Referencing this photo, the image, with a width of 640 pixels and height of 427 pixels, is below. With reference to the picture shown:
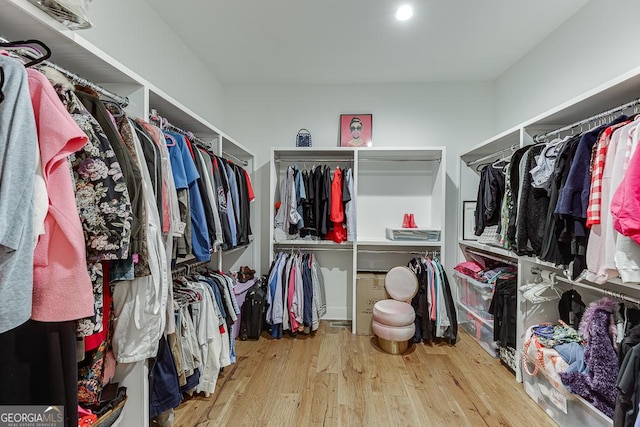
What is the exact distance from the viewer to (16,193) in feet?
2.28

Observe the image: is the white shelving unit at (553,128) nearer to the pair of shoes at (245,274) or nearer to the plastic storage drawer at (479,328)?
the plastic storage drawer at (479,328)

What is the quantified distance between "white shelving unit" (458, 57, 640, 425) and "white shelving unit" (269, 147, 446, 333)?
518mm

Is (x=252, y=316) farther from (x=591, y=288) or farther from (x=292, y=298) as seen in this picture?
(x=591, y=288)

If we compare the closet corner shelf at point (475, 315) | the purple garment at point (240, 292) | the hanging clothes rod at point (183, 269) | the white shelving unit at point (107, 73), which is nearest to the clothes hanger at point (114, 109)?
the white shelving unit at point (107, 73)

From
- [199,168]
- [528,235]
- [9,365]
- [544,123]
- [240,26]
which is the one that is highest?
[240,26]

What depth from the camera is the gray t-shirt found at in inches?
26.6

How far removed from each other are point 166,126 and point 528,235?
7.71ft

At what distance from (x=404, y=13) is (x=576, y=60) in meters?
1.35

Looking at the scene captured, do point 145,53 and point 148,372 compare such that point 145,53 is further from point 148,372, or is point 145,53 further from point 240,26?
point 148,372

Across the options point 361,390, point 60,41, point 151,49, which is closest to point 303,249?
point 361,390

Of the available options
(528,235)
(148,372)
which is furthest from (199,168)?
(528,235)

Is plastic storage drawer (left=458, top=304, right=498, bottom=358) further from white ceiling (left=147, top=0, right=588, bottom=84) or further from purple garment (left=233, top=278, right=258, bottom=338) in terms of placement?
white ceiling (left=147, top=0, right=588, bottom=84)

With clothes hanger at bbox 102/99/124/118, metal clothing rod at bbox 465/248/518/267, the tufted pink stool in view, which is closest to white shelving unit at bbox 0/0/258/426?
clothes hanger at bbox 102/99/124/118

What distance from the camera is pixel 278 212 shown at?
2984 mm
